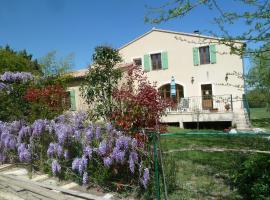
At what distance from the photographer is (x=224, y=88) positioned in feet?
75.6

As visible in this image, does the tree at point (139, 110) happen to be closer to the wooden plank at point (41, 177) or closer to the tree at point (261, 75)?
the tree at point (261, 75)

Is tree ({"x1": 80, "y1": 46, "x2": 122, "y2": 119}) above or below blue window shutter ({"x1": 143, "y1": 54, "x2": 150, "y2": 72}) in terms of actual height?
below

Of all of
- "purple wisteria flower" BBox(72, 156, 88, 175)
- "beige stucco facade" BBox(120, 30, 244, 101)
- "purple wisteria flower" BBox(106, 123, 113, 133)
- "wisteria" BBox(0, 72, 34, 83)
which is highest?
"beige stucco facade" BBox(120, 30, 244, 101)

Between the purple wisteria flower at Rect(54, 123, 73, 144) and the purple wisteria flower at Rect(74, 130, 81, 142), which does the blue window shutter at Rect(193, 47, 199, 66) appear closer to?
the purple wisteria flower at Rect(54, 123, 73, 144)

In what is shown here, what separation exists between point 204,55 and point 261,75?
1933 cm

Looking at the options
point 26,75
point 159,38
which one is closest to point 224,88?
point 159,38

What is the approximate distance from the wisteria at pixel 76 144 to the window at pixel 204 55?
17.9m

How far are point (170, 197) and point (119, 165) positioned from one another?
100 cm

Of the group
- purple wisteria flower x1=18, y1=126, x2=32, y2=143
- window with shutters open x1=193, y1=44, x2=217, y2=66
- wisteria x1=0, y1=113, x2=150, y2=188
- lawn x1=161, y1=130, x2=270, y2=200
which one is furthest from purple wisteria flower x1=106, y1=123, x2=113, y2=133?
window with shutters open x1=193, y1=44, x2=217, y2=66

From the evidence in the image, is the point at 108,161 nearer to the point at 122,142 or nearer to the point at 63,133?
the point at 122,142

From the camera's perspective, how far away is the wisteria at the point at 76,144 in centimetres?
524

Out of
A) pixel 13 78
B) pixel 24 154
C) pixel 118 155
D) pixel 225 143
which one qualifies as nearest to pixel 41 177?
pixel 24 154

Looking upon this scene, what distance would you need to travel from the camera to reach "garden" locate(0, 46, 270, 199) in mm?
4609

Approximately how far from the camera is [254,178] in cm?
424
